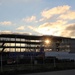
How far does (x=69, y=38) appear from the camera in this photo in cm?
13400

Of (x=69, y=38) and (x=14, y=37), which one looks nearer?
(x=14, y=37)

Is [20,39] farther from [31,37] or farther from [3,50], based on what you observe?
[3,50]

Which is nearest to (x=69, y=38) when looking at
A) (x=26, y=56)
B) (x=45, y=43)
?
(x=45, y=43)

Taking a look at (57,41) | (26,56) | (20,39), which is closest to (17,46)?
(20,39)

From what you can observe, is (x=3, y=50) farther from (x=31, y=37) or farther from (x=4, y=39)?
(x=31, y=37)

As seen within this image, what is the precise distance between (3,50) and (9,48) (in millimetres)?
8242

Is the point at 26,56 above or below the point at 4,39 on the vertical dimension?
below

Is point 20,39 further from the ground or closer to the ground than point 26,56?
further from the ground

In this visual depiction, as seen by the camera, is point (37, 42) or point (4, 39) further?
point (37, 42)

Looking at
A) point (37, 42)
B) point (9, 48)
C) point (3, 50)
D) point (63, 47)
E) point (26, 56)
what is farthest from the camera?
point (63, 47)

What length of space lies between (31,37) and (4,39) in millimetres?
13722

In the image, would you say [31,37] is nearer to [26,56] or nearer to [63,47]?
[63,47]

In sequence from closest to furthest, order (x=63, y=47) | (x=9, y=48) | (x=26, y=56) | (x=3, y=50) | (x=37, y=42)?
(x=26, y=56), (x=3, y=50), (x=9, y=48), (x=37, y=42), (x=63, y=47)

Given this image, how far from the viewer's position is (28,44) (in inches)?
4749
